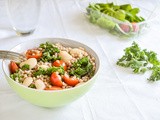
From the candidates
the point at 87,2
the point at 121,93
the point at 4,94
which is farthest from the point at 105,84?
the point at 87,2

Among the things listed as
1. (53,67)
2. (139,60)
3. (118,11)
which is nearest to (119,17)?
(118,11)

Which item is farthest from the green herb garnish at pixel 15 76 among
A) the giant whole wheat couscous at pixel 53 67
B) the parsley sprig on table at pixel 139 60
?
the parsley sprig on table at pixel 139 60

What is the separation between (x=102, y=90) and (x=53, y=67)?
19cm

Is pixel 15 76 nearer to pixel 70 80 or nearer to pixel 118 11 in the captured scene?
pixel 70 80

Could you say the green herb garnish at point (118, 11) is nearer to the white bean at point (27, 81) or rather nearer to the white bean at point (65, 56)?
the white bean at point (65, 56)

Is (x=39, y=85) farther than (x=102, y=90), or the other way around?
(x=102, y=90)

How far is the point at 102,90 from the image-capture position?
0.94 metres

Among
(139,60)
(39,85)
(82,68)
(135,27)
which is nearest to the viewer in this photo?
(39,85)

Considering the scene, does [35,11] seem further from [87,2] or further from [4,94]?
[4,94]

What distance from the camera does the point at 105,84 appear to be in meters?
0.97

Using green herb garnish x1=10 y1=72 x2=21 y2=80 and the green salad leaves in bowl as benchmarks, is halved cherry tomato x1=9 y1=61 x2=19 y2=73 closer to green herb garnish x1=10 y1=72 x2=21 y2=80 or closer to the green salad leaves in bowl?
green herb garnish x1=10 y1=72 x2=21 y2=80

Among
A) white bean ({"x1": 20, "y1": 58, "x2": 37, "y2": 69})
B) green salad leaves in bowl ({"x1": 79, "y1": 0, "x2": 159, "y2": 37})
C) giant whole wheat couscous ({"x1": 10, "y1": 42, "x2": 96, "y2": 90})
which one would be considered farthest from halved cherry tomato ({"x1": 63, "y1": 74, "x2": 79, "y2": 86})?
green salad leaves in bowl ({"x1": 79, "y1": 0, "x2": 159, "y2": 37})

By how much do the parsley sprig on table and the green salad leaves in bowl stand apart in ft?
0.56

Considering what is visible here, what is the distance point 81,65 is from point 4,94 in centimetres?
25
